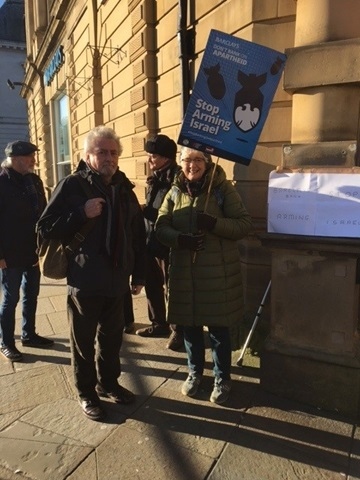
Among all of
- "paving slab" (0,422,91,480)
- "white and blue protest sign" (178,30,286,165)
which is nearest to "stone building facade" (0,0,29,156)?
"white and blue protest sign" (178,30,286,165)

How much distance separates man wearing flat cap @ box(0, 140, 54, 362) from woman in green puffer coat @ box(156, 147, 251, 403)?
1389 millimetres

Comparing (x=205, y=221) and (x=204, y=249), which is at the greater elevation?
(x=205, y=221)

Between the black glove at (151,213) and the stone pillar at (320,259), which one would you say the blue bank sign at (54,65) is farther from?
the stone pillar at (320,259)

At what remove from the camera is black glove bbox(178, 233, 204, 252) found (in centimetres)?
271

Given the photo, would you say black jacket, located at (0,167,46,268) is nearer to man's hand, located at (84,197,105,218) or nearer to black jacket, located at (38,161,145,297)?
black jacket, located at (38,161,145,297)

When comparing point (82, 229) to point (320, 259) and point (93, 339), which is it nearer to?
point (93, 339)

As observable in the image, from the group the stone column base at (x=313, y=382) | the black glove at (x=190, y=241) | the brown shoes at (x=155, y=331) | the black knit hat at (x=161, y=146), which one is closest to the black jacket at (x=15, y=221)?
the black knit hat at (x=161, y=146)

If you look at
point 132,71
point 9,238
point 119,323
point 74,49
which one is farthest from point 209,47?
point 74,49

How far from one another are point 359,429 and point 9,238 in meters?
3.06

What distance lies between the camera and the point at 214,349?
9.98 ft

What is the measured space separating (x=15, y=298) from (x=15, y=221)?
2.30 feet

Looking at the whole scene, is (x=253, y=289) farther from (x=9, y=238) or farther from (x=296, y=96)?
(x=9, y=238)

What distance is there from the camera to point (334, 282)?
2842mm

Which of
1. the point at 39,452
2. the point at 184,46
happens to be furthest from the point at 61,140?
the point at 39,452
